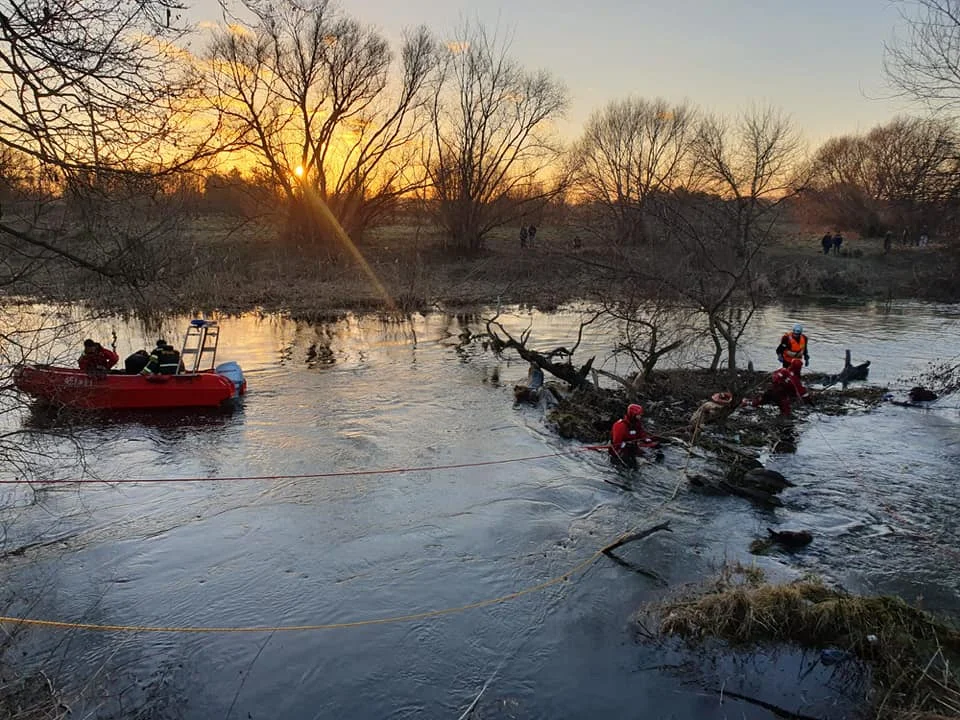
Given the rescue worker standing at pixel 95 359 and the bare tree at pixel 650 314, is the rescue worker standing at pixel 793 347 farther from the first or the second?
the rescue worker standing at pixel 95 359

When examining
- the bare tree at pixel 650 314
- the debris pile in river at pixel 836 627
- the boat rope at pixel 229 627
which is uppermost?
the bare tree at pixel 650 314

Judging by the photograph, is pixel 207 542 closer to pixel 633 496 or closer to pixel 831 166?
pixel 633 496

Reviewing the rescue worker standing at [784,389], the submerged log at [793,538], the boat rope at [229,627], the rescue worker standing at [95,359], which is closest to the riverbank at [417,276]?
the rescue worker standing at [784,389]

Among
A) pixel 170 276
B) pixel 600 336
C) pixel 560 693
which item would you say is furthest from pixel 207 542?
pixel 600 336

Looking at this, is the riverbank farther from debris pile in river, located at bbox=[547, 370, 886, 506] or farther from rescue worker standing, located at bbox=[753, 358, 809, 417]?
rescue worker standing, located at bbox=[753, 358, 809, 417]

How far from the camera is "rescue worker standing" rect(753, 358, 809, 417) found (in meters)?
13.4

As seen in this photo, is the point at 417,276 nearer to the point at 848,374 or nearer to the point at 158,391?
the point at 158,391

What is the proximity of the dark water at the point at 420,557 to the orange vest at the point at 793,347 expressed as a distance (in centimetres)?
160

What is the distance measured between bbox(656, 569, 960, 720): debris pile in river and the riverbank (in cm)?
1447

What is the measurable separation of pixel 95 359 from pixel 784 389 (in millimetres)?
13999

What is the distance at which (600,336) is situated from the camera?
2231cm

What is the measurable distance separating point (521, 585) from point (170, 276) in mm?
4916

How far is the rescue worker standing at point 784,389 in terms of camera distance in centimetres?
1338

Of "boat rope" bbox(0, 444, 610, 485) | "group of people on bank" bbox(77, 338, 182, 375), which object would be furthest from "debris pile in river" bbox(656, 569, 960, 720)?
→ "group of people on bank" bbox(77, 338, 182, 375)
